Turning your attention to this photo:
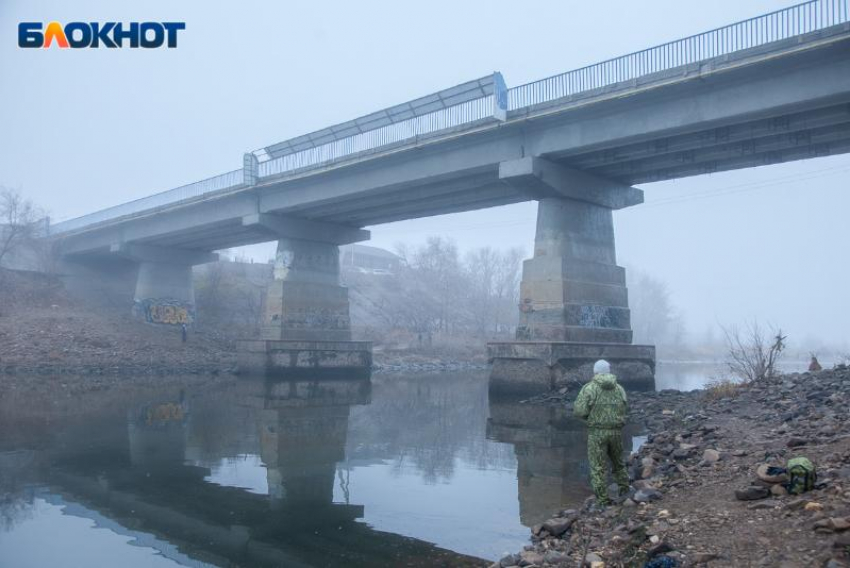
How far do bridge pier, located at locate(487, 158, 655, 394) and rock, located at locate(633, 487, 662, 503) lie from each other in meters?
16.2

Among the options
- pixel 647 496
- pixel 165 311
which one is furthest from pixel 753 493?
pixel 165 311

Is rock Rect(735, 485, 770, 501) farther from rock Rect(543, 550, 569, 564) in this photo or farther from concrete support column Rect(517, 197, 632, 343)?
concrete support column Rect(517, 197, 632, 343)

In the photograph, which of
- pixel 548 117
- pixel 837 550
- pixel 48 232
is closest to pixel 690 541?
pixel 837 550

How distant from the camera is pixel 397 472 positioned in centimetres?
1125

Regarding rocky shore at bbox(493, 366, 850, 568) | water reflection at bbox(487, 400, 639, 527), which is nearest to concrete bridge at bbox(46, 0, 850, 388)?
water reflection at bbox(487, 400, 639, 527)

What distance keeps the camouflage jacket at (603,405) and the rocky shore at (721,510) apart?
831 mm

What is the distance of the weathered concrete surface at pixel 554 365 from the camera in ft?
77.6

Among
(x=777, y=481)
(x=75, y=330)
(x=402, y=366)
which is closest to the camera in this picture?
(x=777, y=481)

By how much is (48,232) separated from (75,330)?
18002 millimetres

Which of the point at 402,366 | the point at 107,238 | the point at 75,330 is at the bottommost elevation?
the point at 402,366

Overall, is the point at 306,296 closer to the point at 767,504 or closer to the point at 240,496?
the point at 240,496

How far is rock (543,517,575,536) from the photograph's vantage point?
22.1ft

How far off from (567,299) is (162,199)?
1055 inches

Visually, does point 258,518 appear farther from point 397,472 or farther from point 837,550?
point 837,550
